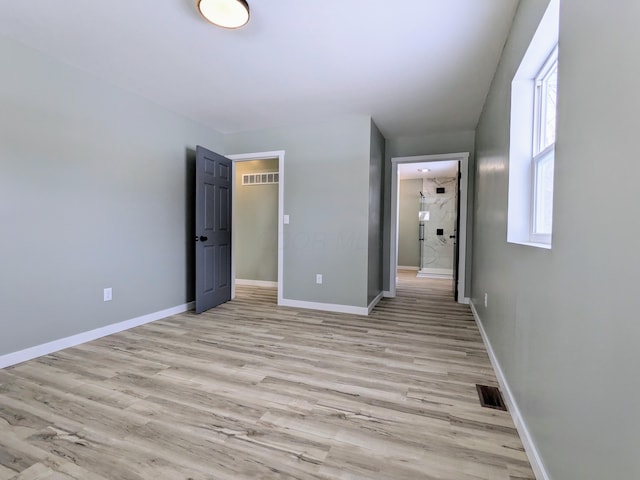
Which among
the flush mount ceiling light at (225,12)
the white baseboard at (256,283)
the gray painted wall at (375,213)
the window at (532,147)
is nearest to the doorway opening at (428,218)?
the gray painted wall at (375,213)

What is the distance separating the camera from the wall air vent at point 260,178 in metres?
5.06

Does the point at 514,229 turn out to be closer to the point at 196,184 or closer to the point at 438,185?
the point at 196,184

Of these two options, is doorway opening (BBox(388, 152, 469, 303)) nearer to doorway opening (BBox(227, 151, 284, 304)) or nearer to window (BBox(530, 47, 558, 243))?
doorway opening (BBox(227, 151, 284, 304))

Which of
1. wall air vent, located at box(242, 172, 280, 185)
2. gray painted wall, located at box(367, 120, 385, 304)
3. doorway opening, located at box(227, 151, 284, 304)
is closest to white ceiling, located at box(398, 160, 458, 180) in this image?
gray painted wall, located at box(367, 120, 385, 304)

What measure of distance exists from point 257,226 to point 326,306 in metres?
2.26

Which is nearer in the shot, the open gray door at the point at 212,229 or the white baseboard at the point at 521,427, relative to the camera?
the white baseboard at the point at 521,427

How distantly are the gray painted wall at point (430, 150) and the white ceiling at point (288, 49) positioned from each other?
0.82 m

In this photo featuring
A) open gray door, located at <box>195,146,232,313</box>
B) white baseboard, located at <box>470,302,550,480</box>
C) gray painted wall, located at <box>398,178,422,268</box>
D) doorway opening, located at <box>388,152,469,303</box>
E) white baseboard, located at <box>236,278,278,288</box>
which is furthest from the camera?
gray painted wall, located at <box>398,178,422,268</box>

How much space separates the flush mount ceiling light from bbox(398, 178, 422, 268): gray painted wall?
6.49m

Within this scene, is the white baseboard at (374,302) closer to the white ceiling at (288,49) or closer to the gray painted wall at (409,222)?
the white ceiling at (288,49)

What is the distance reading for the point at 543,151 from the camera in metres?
1.55

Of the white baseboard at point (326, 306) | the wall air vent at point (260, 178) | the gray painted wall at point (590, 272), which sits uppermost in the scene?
the wall air vent at point (260, 178)

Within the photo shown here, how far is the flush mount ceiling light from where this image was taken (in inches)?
65.3

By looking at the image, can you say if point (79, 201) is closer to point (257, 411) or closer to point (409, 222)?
point (257, 411)
